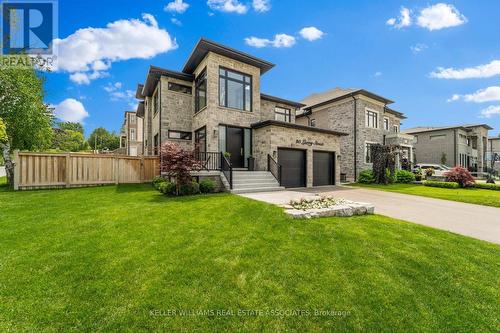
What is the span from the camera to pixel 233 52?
12172 mm

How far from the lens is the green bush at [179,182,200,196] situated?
27.9 feet

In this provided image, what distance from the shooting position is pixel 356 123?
1812 centimetres

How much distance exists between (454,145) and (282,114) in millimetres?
26576

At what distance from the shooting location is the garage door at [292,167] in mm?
12391

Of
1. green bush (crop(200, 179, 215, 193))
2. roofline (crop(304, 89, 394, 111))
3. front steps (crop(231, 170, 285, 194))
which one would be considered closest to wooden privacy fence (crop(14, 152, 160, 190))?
green bush (crop(200, 179, 215, 193))

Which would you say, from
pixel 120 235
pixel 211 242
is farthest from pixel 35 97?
pixel 211 242

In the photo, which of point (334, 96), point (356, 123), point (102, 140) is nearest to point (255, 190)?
point (356, 123)

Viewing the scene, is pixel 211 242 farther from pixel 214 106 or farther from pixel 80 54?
pixel 80 54

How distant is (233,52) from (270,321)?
42.4ft

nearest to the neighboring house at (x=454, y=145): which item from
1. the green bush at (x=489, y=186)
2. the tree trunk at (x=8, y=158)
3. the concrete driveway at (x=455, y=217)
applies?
the green bush at (x=489, y=186)

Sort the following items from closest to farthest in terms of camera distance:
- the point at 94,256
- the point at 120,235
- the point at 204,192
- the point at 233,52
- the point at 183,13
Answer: the point at 94,256 → the point at 120,235 → the point at 204,192 → the point at 183,13 → the point at 233,52

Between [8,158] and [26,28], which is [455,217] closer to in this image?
[8,158]

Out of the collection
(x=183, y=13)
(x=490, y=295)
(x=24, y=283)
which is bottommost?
(x=490, y=295)

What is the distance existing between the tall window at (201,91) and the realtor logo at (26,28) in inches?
261
